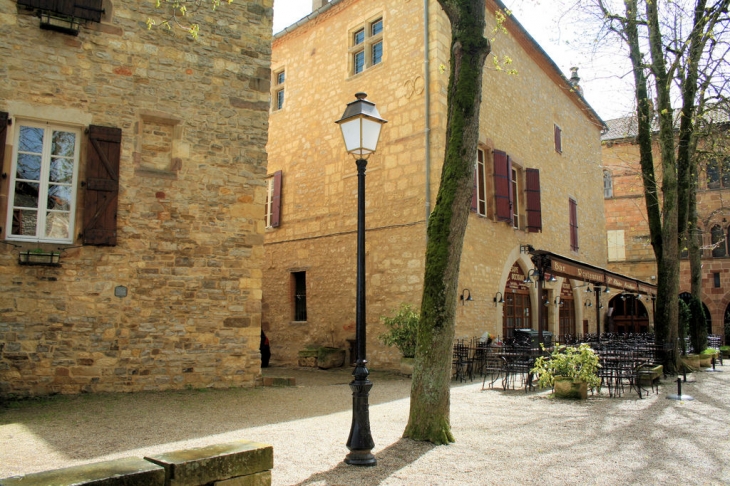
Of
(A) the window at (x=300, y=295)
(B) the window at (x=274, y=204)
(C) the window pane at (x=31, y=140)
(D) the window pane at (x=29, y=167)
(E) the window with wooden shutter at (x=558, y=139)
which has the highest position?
(E) the window with wooden shutter at (x=558, y=139)

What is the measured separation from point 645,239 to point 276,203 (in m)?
17.0

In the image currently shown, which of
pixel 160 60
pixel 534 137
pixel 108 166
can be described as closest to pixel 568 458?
pixel 108 166

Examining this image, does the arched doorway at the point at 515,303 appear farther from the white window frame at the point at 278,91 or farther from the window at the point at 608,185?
the window at the point at 608,185

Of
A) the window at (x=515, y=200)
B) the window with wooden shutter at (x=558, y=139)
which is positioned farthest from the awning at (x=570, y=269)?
the window with wooden shutter at (x=558, y=139)

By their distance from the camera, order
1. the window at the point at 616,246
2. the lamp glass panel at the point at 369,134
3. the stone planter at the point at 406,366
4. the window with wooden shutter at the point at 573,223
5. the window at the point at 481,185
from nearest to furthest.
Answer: the lamp glass panel at the point at 369,134 → the stone planter at the point at 406,366 → the window at the point at 481,185 → the window with wooden shutter at the point at 573,223 → the window at the point at 616,246

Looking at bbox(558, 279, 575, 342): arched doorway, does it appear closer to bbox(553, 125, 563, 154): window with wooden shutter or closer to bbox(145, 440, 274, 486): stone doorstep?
bbox(553, 125, 563, 154): window with wooden shutter

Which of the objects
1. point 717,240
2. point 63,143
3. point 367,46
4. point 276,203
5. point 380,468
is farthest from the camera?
point 717,240

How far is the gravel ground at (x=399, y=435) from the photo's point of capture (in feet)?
13.5

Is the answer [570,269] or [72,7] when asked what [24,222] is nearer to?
[72,7]

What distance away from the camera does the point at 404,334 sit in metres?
10.5

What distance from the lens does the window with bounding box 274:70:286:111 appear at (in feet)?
51.4

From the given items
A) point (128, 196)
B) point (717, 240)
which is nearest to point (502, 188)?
point (128, 196)

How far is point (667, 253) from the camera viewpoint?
10.8 meters

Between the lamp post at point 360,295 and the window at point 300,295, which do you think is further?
the window at point 300,295
